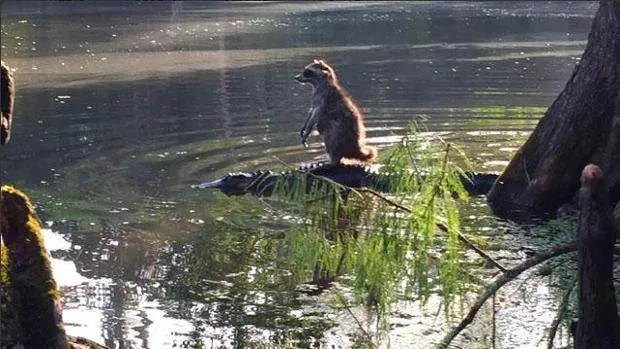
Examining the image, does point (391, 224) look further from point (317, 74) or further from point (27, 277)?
point (317, 74)

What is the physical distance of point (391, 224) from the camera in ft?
19.8

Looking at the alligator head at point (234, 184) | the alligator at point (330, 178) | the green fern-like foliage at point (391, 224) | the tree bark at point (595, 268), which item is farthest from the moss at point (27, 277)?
the alligator head at point (234, 184)

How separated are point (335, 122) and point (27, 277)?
711cm

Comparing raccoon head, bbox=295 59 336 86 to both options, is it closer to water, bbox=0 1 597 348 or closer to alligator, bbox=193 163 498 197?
water, bbox=0 1 597 348

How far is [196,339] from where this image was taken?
285 inches

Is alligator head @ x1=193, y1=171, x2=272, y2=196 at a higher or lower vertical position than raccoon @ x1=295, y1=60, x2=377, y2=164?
lower

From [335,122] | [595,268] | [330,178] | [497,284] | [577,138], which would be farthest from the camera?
[335,122]

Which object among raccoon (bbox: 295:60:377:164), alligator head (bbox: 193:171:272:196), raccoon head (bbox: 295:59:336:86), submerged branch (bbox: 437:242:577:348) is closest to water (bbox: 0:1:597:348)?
alligator head (bbox: 193:171:272:196)

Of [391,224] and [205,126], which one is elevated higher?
[391,224]

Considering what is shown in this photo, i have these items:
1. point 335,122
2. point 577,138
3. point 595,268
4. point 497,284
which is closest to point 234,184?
point 335,122

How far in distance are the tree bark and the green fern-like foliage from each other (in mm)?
749

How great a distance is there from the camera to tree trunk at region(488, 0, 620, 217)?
10086 millimetres

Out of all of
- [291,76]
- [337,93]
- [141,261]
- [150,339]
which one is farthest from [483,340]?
[291,76]

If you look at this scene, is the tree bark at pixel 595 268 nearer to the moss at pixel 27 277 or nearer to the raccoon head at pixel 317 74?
the moss at pixel 27 277
